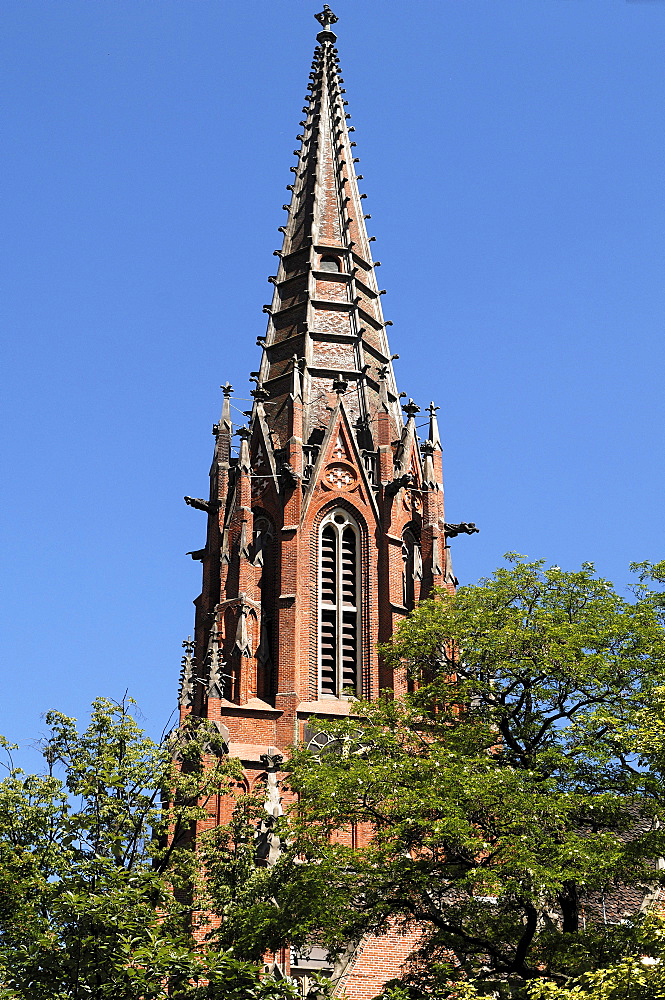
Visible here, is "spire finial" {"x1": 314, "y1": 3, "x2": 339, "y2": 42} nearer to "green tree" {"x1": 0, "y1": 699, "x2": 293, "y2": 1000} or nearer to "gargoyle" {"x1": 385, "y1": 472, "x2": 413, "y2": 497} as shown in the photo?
"gargoyle" {"x1": 385, "y1": 472, "x2": 413, "y2": 497}

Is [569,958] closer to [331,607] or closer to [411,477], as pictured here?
[331,607]

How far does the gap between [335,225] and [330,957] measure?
110 feet

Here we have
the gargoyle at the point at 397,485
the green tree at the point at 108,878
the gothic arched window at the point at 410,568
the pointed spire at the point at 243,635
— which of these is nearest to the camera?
the green tree at the point at 108,878

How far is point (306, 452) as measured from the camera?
163 feet

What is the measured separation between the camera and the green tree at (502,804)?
90.9 ft

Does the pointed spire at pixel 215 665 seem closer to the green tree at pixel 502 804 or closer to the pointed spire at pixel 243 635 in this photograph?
the pointed spire at pixel 243 635

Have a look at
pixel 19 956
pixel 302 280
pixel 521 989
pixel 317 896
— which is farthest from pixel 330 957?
pixel 302 280

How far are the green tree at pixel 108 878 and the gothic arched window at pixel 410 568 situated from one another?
56.4 feet

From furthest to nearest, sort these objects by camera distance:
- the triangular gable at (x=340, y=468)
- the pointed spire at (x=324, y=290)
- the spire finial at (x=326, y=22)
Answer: the spire finial at (x=326, y=22), the pointed spire at (x=324, y=290), the triangular gable at (x=340, y=468)

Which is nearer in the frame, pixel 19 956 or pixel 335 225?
pixel 19 956

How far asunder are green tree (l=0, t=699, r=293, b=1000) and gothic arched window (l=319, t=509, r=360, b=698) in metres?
14.6

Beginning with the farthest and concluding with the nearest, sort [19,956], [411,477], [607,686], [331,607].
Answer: [411,477], [331,607], [607,686], [19,956]

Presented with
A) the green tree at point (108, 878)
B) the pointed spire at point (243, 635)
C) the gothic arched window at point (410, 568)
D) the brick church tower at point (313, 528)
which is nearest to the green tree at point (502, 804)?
the green tree at point (108, 878)

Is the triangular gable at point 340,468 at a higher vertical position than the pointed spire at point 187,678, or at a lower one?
higher
